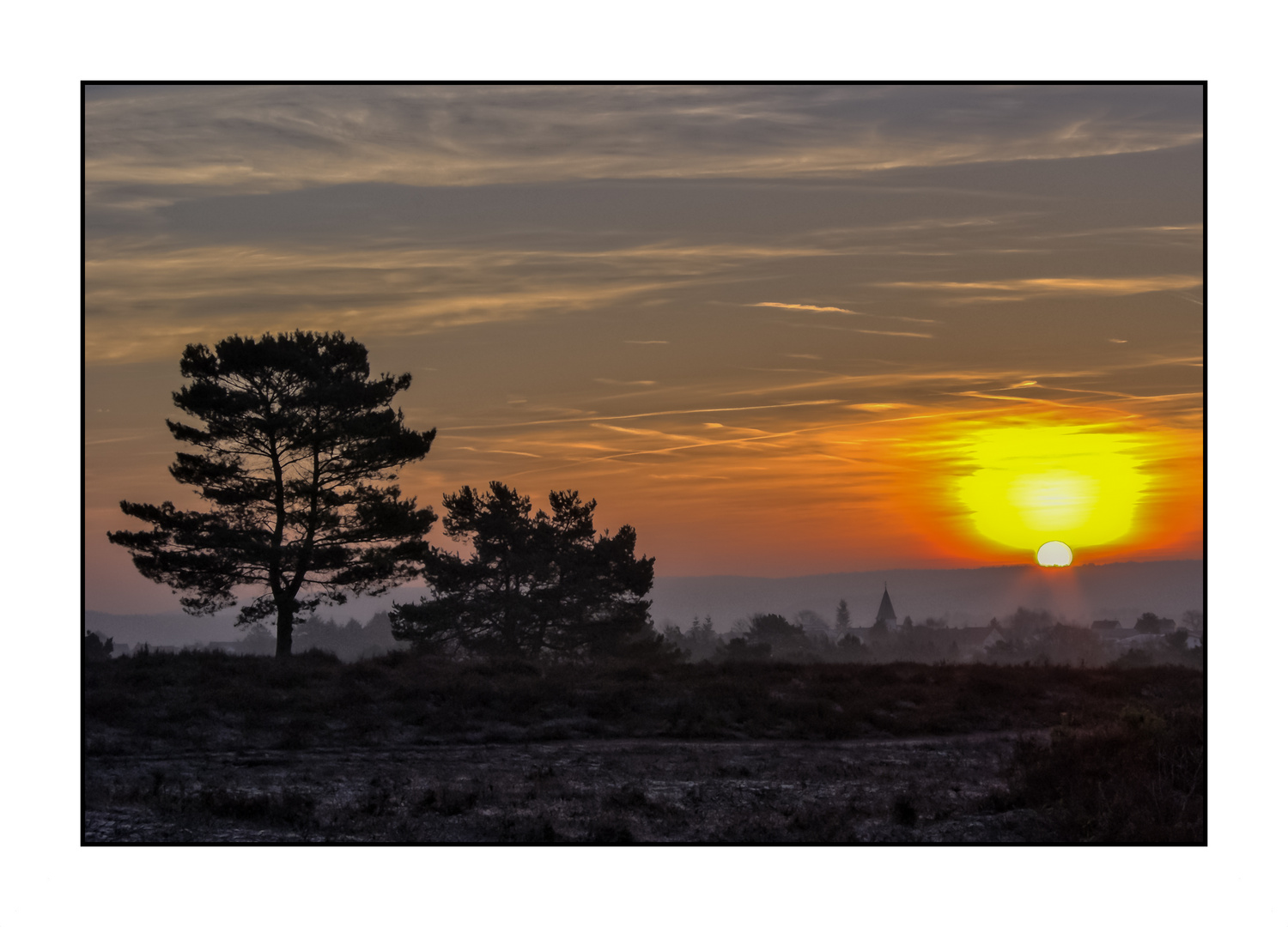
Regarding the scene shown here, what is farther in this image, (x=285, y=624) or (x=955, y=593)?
(x=955, y=593)

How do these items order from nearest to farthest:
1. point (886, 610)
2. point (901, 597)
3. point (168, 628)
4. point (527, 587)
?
point (168, 628), point (901, 597), point (527, 587), point (886, 610)

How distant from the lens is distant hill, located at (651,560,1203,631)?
72.9ft

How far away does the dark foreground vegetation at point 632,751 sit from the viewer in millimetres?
14617

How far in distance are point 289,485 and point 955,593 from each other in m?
18.3

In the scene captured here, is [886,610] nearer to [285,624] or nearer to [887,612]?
[887,612]

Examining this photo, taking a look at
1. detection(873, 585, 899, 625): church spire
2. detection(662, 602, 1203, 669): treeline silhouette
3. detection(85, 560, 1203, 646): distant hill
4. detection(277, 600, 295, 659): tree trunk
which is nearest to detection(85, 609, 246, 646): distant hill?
detection(85, 560, 1203, 646): distant hill

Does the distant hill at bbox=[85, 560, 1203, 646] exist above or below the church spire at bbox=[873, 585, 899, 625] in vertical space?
above

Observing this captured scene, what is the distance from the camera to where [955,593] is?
33344 millimetres

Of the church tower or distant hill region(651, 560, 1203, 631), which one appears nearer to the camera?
distant hill region(651, 560, 1203, 631)

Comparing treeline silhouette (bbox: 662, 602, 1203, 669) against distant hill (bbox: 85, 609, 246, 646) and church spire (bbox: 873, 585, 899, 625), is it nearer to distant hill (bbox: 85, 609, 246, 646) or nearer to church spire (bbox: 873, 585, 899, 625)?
church spire (bbox: 873, 585, 899, 625)

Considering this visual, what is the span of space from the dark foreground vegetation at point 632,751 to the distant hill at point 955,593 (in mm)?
1871

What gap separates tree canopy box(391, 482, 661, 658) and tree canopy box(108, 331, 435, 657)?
10.4ft

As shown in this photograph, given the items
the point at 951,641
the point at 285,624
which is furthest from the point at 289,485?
the point at 951,641

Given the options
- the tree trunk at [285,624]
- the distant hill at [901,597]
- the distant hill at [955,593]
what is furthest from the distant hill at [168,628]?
the distant hill at [955,593]
